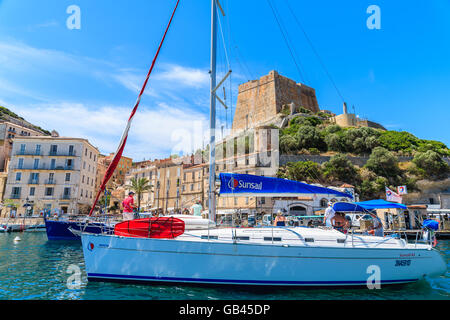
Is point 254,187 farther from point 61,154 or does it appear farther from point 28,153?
point 28,153

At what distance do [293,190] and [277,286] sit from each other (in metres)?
2.78

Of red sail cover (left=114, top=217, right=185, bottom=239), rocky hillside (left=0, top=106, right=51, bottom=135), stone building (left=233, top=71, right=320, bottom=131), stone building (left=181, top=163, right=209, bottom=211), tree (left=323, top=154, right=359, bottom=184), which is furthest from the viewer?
stone building (left=233, top=71, right=320, bottom=131)

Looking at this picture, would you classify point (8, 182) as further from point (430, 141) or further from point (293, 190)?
point (430, 141)

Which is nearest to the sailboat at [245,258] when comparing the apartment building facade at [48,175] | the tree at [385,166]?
the apartment building facade at [48,175]

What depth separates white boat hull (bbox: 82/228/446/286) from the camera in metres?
6.48

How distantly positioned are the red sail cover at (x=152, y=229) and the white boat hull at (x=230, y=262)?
Result: 0.82ft

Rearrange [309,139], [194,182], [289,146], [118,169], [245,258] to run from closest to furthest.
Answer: [245,258]
[194,182]
[289,146]
[309,139]
[118,169]

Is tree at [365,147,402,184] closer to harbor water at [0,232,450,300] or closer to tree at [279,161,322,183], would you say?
tree at [279,161,322,183]

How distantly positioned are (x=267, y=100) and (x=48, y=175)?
4843cm

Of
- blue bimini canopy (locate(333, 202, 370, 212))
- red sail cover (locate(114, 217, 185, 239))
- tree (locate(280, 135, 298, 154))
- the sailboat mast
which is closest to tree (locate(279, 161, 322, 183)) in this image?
tree (locate(280, 135, 298, 154))

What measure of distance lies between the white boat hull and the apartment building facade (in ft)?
109

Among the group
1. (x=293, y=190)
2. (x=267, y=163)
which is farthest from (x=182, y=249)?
(x=267, y=163)

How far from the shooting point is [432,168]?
40438 millimetres

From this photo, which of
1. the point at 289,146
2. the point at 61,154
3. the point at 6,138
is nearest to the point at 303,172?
the point at 289,146
